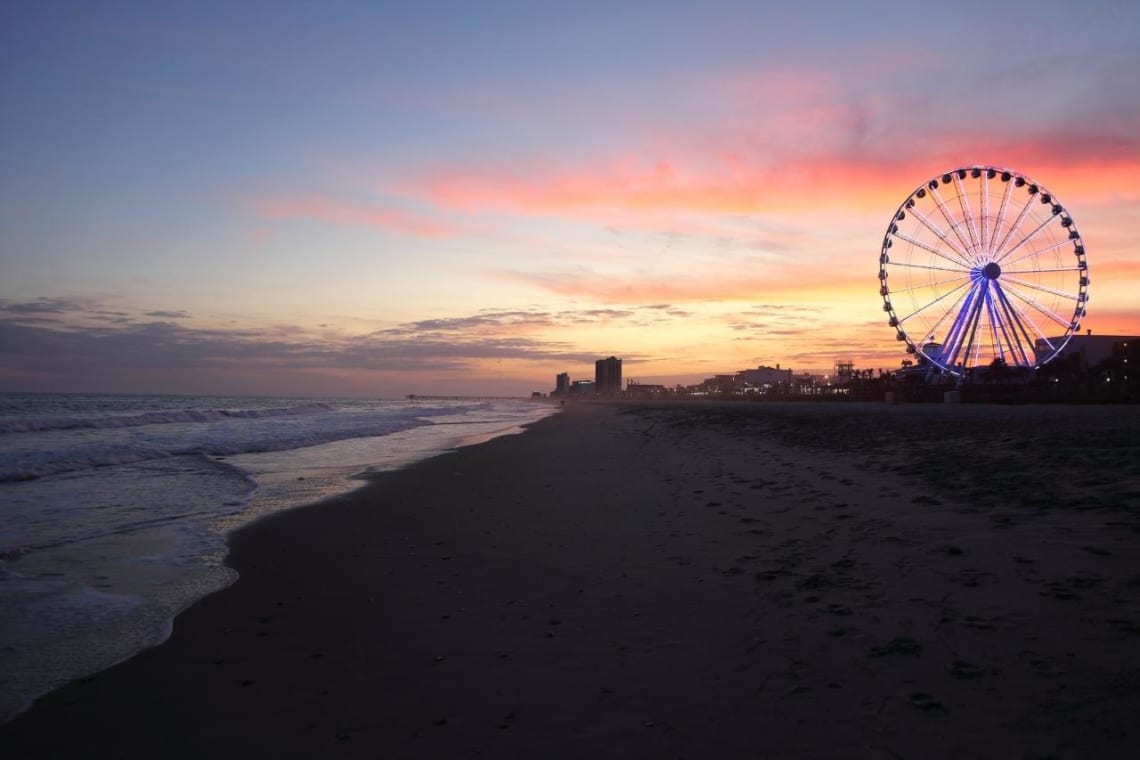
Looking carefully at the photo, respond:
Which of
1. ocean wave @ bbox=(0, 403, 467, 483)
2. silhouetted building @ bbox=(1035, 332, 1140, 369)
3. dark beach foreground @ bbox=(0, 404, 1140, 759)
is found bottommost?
ocean wave @ bbox=(0, 403, 467, 483)

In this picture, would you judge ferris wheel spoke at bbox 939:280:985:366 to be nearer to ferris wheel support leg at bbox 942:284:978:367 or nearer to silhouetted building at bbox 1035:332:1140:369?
ferris wheel support leg at bbox 942:284:978:367

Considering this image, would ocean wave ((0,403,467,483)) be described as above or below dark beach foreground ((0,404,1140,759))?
below

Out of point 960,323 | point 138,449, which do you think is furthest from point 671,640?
point 960,323

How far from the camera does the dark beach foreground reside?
3205mm

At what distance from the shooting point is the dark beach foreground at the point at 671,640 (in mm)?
3205

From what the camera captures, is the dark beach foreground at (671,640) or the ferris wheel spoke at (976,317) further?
the ferris wheel spoke at (976,317)

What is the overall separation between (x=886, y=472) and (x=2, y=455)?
73.8 feet

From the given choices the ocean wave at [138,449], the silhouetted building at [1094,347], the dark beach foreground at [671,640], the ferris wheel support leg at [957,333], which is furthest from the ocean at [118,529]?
the silhouetted building at [1094,347]

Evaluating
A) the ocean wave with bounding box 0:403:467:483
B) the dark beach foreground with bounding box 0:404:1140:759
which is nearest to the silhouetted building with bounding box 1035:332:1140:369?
the ocean wave with bounding box 0:403:467:483

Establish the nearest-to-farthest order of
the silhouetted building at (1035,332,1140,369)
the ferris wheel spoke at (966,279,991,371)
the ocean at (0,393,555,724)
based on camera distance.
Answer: the ocean at (0,393,555,724), the ferris wheel spoke at (966,279,991,371), the silhouetted building at (1035,332,1140,369)

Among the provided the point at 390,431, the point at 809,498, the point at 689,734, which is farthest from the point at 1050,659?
the point at 390,431

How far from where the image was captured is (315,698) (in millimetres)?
3768

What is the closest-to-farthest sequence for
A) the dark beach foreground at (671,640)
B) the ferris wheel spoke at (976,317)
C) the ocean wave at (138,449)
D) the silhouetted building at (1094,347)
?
the dark beach foreground at (671,640) < the ocean wave at (138,449) < the ferris wheel spoke at (976,317) < the silhouetted building at (1094,347)

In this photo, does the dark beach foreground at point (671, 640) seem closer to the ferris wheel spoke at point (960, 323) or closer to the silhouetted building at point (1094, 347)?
the ferris wheel spoke at point (960, 323)
